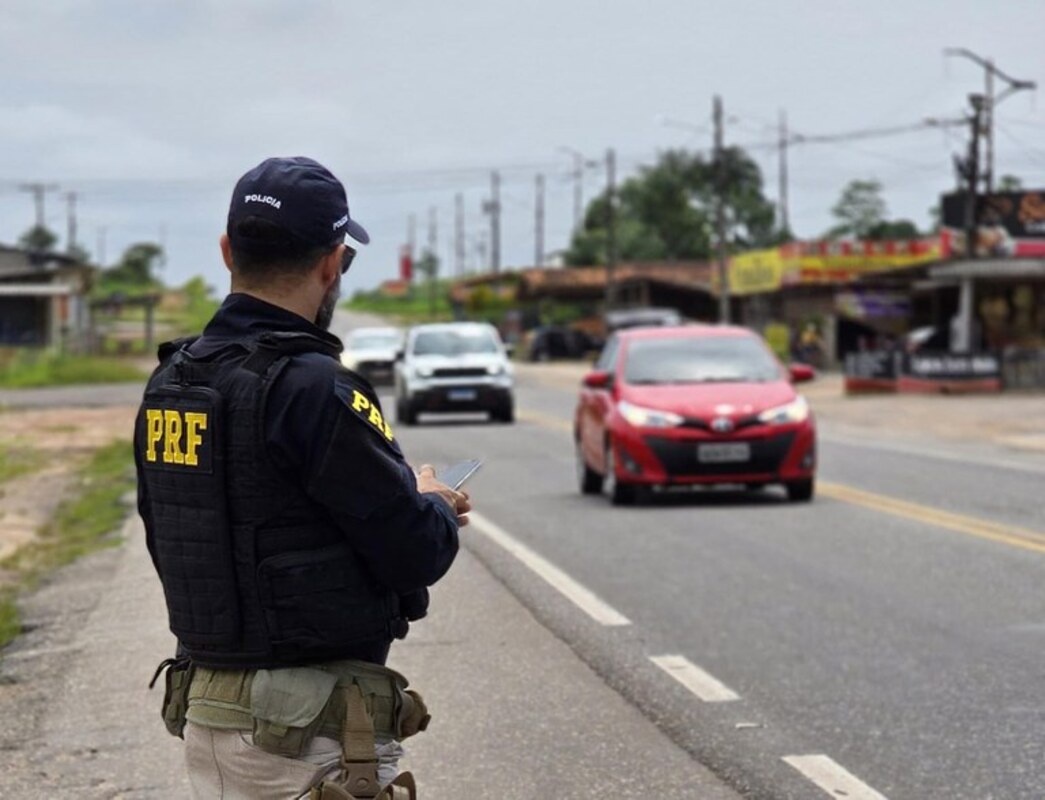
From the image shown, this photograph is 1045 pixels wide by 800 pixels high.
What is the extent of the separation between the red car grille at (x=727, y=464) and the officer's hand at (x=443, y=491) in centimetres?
1280

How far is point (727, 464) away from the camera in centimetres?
1652

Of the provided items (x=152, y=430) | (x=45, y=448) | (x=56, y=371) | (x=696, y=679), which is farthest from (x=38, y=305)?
(x=152, y=430)

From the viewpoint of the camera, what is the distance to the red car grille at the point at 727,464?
1647 centimetres

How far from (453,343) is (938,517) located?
62.4 feet

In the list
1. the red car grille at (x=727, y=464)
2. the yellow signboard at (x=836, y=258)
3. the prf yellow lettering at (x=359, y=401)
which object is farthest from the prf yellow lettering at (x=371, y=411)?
the yellow signboard at (x=836, y=258)

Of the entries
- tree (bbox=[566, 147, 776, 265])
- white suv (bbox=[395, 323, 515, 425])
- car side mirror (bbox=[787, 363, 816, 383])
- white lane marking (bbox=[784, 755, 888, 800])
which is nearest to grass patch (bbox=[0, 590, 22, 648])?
white lane marking (bbox=[784, 755, 888, 800])

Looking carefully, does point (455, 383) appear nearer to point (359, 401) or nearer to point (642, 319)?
point (359, 401)

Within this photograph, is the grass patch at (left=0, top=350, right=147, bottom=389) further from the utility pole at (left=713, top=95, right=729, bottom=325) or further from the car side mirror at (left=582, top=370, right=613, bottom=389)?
the car side mirror at (left=582, top=370, right=613, bottom=389)

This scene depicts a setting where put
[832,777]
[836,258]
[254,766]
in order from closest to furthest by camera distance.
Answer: [254,766] < [832,777] < [836,258]

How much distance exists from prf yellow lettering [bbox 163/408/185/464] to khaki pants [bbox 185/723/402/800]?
0.48 meters

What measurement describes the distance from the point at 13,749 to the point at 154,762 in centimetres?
62

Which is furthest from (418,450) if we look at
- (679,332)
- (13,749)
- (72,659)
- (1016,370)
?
(1016,370)

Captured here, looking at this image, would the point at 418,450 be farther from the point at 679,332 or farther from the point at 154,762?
the point at 154,762

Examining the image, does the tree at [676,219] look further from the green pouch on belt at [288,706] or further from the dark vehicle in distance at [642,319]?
the green pouch on belt at [288,706]
